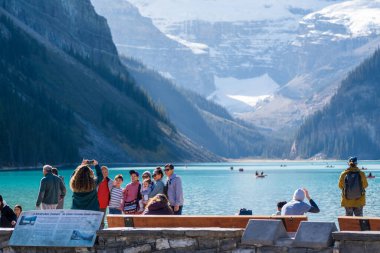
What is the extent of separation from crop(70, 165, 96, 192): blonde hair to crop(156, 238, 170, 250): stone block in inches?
166

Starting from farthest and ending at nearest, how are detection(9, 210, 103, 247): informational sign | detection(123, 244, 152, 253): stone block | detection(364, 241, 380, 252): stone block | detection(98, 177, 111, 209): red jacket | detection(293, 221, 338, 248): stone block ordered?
detection(98, 177, 111, 209): red jacket < detection(9, 210, 103, 247): informational sign < detection(123, 244, 152, 253): stone block < detection(293, 221, 338, 248): stone block < detection(364, 241, 380, 252): stone block

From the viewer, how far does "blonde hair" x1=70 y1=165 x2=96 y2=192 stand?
2939 cm

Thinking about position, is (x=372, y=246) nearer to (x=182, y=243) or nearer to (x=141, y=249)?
(x=182, y=243)

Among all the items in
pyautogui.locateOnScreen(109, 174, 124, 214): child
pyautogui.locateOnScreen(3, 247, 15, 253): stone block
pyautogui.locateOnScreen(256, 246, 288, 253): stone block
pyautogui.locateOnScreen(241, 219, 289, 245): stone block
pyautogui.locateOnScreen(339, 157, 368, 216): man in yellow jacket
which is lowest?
pyautogui.locateOnScreen(109, 174, 124, 214): child

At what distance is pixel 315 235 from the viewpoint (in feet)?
78.7

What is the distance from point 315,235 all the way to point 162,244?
405 cm

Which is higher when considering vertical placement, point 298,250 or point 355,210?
point 298,250

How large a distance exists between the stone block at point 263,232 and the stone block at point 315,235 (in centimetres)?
52

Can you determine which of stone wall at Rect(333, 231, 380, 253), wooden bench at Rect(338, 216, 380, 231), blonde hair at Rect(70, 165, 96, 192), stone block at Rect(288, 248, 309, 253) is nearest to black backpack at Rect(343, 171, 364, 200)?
wooden bench at Rect(338, 216, 380, 231)

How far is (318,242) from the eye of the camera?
78.2ft

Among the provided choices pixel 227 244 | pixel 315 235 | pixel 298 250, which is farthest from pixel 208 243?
pixel 315 235

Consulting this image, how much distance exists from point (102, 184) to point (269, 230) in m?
12.4

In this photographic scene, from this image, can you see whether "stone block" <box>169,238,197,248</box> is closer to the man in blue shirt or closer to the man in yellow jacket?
the man in blue shirt

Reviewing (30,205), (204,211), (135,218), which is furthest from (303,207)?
(30,205)
